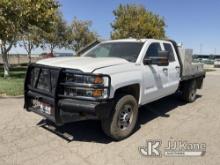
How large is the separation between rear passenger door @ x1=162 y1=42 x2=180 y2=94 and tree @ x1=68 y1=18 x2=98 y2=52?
92.6 feet

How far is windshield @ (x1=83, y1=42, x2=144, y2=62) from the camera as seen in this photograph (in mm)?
5402

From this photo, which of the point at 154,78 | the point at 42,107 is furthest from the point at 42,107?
the point at 154,78

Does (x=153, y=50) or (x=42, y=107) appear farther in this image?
(x=153, y=50)

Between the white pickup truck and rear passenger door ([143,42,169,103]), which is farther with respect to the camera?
rear passenger door ([143,42,169,103])

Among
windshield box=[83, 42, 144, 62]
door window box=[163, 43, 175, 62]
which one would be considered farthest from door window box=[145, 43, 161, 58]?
door window box=[163, 43, 175, 62]

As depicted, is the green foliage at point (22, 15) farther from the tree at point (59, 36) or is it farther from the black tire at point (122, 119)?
the tree at point (59, 36)

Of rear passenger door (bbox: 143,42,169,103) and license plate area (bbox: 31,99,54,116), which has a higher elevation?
rear passenger door (bbox: 143,42,169,103)

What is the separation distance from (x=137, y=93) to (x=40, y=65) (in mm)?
1979

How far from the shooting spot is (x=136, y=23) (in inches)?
934

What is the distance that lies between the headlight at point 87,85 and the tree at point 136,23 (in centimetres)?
1897

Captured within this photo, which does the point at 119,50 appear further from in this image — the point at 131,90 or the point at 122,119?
the point at 122,119

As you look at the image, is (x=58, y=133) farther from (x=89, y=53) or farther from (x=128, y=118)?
(x=89, y=53)

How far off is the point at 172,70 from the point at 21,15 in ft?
30.9

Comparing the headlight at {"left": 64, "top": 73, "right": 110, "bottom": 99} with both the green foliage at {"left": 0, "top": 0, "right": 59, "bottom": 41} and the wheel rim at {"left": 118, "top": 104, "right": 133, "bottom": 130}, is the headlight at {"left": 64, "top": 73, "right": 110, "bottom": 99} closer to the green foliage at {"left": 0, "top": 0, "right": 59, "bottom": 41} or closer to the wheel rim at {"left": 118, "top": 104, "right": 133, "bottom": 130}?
the wheel rim at {"left": 118, "top": 104, "right": 133, "bottom": 130}
